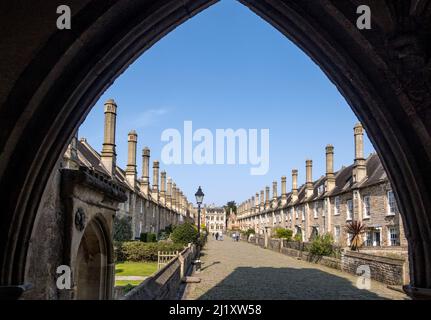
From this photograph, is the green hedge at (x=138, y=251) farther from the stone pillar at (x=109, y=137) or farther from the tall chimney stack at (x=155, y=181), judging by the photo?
the tall chimney stack at (x=155, y=181)

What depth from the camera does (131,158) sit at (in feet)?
120

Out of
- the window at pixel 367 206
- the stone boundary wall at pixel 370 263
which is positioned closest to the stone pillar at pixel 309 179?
the stone boundary wall at pixel 370 263

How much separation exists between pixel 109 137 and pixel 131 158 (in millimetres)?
9011

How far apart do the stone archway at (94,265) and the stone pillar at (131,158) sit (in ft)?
93.9

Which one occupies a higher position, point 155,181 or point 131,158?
point 131,158

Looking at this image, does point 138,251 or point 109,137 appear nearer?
point 138,251

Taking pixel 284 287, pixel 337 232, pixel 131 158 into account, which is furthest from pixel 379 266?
pixel 131 158

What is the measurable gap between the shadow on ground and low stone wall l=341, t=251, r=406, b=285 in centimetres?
145

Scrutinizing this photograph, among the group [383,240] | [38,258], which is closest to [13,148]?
[38,258]

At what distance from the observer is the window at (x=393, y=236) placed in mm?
24934

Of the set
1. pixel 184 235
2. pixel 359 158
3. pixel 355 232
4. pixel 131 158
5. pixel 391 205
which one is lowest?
pixel 184 235

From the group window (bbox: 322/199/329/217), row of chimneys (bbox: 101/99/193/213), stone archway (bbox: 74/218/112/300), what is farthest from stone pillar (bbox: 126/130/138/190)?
stone archway (bbox: 74/218/112/300)

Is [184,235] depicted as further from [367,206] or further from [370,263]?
[370,263]
